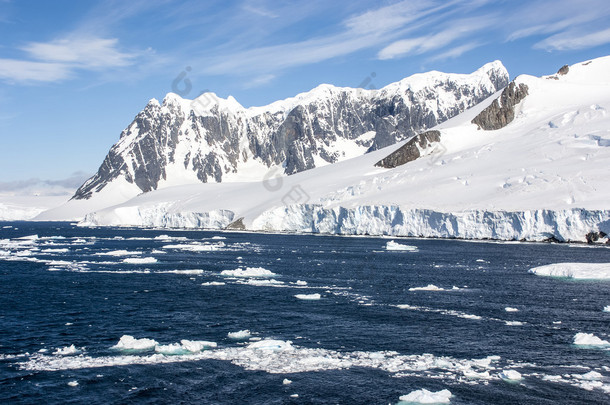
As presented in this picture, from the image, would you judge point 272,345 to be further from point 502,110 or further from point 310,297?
point 502,110

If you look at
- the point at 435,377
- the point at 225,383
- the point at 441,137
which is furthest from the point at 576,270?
the point at 441,137

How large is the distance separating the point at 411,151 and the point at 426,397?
13462 cm

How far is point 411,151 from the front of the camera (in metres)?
152

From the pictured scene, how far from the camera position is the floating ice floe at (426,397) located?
20953mm

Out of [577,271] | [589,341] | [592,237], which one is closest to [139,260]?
[577,271]

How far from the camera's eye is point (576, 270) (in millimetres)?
52875

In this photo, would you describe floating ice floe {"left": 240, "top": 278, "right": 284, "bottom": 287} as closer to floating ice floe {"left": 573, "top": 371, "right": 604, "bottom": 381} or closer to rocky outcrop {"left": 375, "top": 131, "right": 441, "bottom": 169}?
floating ice floe {"left": 573, "top": 371, "right": 604, "bottom": 381}

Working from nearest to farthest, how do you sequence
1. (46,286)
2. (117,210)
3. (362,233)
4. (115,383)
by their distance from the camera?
(115,383)
(46,286)
(362,233)
(117,210)

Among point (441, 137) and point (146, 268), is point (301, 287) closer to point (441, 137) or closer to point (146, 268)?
point (146, 268)

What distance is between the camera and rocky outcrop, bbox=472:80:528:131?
503 ft

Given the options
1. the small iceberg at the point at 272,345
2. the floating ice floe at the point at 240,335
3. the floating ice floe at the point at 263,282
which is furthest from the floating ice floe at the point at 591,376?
the floating ice floe at the point at 263,282

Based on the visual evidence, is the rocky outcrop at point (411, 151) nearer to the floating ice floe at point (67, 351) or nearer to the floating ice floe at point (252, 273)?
the floating ice floe at point (252, 273)

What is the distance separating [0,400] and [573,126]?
12983cm

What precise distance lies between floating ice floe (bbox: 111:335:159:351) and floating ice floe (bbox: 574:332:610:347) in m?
22.4
